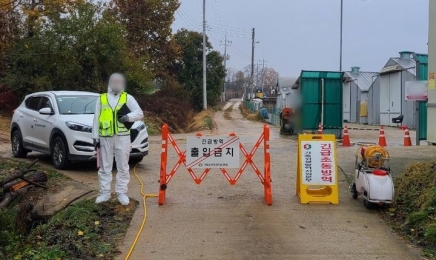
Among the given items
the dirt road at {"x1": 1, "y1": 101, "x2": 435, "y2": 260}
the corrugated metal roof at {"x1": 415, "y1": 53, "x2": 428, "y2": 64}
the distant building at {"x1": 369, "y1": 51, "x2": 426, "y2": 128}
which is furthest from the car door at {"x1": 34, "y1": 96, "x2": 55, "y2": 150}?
the distant building at {"x1": 369, "y1": 51, "x2": 426, "y2": 128}

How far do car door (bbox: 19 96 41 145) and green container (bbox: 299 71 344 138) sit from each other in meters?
11.3

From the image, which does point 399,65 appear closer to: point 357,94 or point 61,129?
point 357,94

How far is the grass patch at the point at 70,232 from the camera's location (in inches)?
238

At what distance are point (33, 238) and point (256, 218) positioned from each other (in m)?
2.92

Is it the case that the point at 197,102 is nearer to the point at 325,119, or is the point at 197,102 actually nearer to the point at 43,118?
the point at 325,119

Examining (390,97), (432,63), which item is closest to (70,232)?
(432,63)

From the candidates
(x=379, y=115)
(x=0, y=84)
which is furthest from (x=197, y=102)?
(x=0, y=84)

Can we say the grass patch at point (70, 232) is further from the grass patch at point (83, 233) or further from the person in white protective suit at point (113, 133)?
the person in white protective suit at point (113, 133)

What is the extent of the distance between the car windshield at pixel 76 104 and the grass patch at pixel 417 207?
655 cm

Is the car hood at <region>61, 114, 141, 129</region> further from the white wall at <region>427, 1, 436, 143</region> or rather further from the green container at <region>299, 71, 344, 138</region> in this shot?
the green container at <region>299, 71, 344, 138</region>

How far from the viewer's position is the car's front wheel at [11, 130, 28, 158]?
1306 centimetres

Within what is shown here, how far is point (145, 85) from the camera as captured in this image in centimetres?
3381

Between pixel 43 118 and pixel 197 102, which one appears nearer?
pixel 43 118

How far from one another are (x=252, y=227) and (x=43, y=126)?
21.3 ft
